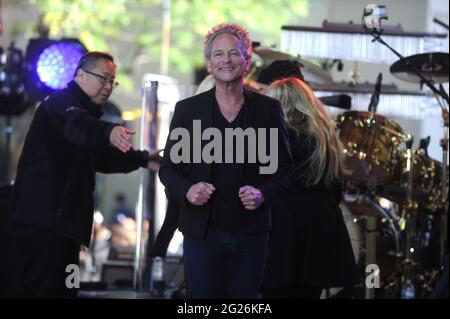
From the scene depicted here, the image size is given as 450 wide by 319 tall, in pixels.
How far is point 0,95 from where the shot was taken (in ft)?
38.8

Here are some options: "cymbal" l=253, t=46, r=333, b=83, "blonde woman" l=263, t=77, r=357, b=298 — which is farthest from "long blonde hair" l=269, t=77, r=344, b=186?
"cymbal" l=253, t=46, r=333, b=83

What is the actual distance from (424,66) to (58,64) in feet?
9.54

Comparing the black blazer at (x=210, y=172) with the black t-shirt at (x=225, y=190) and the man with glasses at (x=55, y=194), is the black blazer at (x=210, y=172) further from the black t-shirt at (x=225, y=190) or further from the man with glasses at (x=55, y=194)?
the man with glasses at (x=55, y=194)

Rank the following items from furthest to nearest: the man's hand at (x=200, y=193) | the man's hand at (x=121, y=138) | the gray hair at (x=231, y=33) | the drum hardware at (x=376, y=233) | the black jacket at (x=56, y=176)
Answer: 1. the drum hardware at (x=376, y=233)
2. the black jacket at (x=56, y=176)
3. the man's hand at (x=121, y=138)
4. the gray hair at (x=231, y=33)
5. the man's hand at (x=200, y=193)

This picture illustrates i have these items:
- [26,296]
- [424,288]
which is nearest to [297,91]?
[26,296]

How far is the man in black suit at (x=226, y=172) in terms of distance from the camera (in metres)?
5.42

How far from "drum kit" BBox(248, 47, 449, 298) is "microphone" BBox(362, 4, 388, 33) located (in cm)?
Answer: 80

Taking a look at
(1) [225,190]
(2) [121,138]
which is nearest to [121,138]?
(2) [121,138]

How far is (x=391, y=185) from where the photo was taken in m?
8.77

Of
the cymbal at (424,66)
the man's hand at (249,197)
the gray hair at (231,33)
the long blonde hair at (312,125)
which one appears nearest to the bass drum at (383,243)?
the cymbal at (424,66)

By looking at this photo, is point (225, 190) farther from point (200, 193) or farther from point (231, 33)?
point (231, 33)

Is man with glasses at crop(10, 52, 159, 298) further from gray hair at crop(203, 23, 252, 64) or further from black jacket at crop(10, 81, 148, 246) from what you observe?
gray hair at crop(203, 23, 252, 64)

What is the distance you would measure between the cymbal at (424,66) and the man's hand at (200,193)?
3.19 m

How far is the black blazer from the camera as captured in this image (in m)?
5.43
